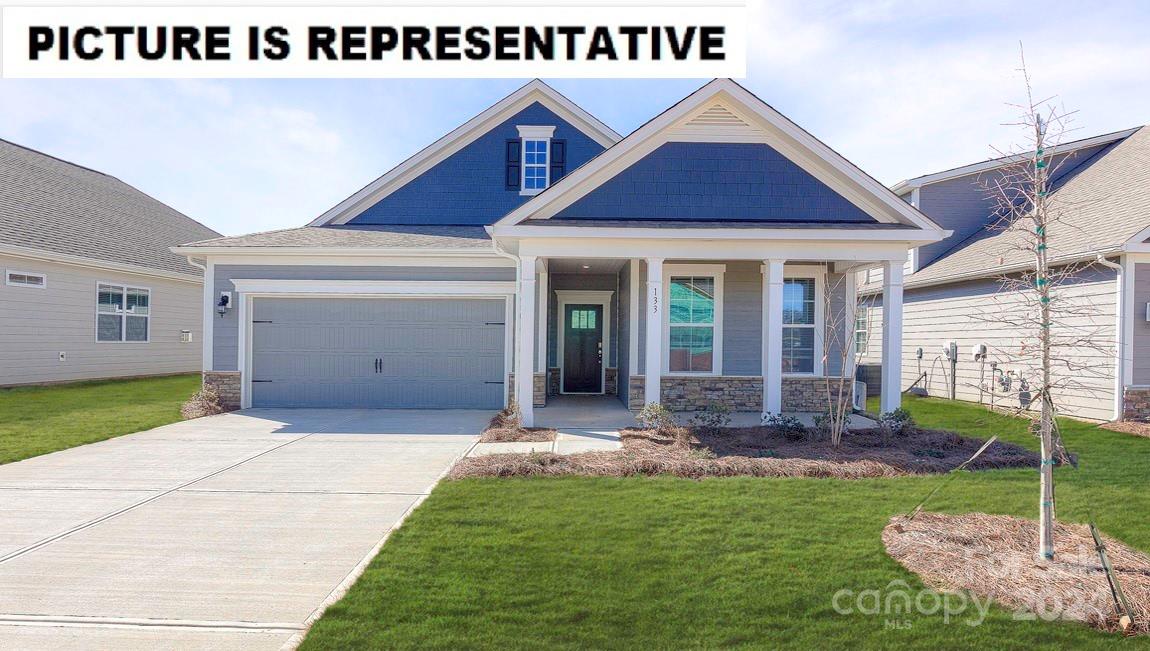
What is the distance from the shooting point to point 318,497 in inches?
238

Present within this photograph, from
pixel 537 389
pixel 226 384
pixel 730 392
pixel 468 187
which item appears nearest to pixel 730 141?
pixel 730 392

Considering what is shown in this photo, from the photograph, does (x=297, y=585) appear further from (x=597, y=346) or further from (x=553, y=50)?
(x=597, y=346)

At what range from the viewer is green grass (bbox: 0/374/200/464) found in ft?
28.0

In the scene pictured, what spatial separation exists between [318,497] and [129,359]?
14917 millimetres

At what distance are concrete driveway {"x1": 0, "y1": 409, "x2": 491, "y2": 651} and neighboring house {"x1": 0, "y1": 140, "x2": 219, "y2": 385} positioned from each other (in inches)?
346

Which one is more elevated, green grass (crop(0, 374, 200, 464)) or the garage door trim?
the garage door trim

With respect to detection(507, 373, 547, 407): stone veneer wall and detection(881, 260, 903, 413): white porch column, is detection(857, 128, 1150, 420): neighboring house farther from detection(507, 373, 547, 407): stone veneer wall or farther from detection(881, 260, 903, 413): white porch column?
detection(507, 373, 547, 407): stone veneer wall

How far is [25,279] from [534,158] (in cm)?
1209

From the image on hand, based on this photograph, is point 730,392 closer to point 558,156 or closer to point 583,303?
point 583,303

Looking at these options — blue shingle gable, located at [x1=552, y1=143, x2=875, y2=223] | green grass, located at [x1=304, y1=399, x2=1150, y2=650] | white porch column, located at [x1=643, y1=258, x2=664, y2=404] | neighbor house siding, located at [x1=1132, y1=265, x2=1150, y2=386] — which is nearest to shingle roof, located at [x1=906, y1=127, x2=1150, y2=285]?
neighbor house siding, located at [x1=1132, y1=265, x2=1150, y2=386]

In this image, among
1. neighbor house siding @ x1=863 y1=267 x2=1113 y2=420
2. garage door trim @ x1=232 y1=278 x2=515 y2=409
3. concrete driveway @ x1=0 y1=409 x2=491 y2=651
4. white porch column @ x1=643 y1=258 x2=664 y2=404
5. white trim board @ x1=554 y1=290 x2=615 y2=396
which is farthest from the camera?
white trim board @ x1=554 y1=290 x2=615 y2=396

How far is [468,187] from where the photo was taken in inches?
571

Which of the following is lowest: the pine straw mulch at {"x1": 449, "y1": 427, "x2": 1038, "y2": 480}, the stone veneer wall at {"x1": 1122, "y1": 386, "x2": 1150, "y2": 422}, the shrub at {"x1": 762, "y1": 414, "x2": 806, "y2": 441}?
the pine straw mulch at {"x1": 449, "y1": 427, "x2": 1038, "y2": 480}

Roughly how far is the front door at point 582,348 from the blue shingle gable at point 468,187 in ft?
9.46
